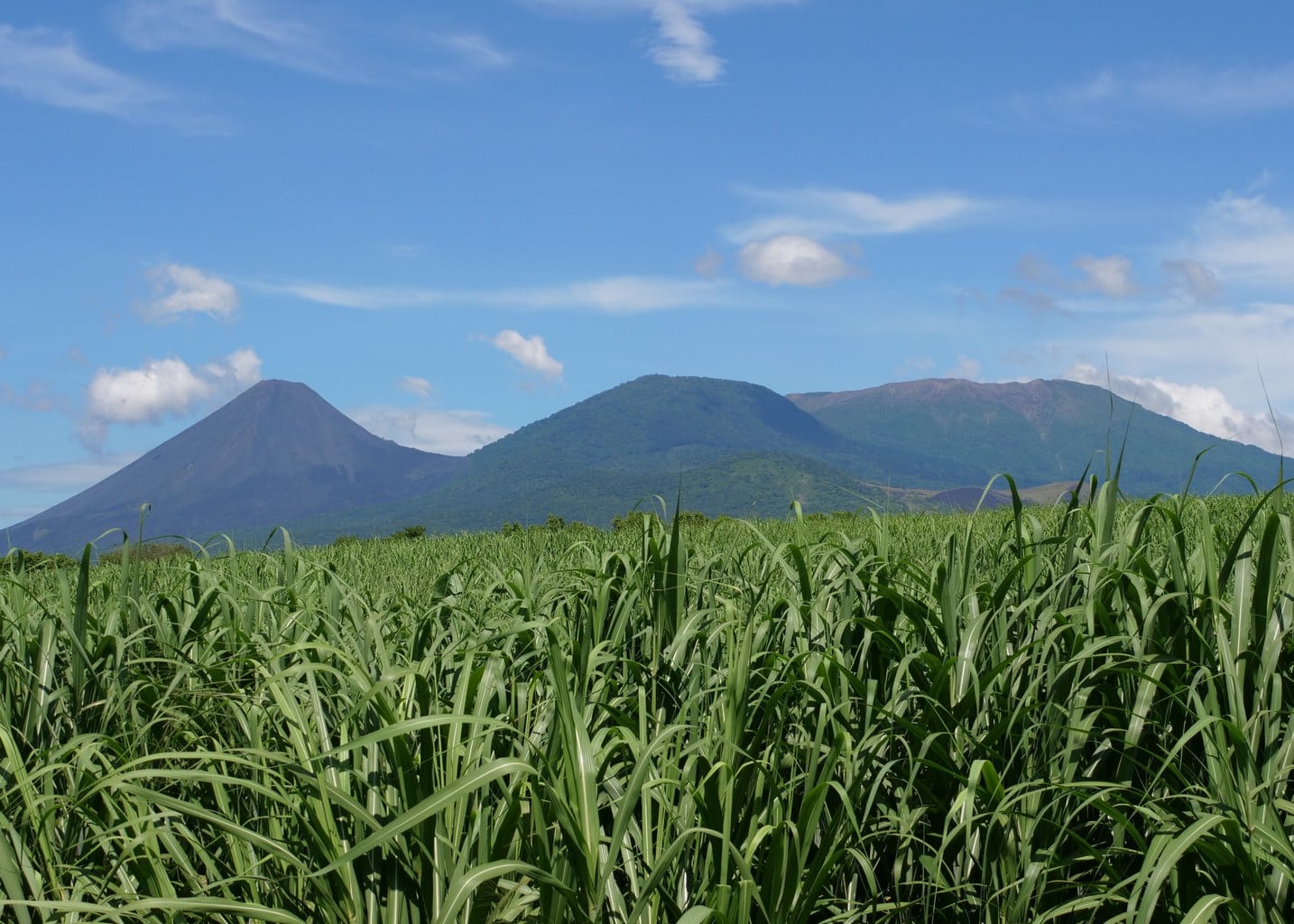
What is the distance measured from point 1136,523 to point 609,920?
6.61 feet

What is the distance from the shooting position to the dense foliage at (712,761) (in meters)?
2.15

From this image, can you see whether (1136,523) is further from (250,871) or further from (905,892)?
(250,871)

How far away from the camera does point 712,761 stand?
255 centimetres

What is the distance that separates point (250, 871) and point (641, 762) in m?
0.94

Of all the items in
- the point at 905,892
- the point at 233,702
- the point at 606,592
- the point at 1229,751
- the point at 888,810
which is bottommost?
the point at 905,892

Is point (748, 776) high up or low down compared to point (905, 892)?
up

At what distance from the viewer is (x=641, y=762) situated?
2127 millimetres

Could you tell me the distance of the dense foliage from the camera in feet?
7.04

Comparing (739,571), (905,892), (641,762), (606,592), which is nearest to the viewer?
(641,762)

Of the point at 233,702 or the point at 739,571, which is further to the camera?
the point at 739,571

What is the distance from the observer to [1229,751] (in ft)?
8.23

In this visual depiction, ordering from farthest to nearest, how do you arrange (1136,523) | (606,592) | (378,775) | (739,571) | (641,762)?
(739,571) < (606,592) < (1136,523) < (378,775) < (641,762)

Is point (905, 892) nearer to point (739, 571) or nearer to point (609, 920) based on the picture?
point (609, 920)

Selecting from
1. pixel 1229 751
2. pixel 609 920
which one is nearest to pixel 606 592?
pixel 609 920
